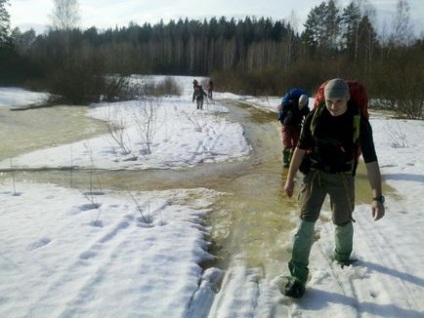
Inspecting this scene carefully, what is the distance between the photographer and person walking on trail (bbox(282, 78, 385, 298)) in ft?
11.1

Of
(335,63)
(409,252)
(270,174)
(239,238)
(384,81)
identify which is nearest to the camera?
(409,252)

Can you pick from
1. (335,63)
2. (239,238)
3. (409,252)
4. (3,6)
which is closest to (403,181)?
(409,252)

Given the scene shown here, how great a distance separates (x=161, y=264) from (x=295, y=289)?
1368 millimetres

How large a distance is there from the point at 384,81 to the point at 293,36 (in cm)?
3514

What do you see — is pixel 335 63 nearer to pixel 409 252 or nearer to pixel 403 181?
pixel 403 181

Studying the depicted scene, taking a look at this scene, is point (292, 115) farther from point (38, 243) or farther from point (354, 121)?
point (38, 243)

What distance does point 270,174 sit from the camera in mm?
8367

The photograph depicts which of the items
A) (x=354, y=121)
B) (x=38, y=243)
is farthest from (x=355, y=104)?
(x=38, y=243)

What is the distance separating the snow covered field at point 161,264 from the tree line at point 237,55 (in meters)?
15.7

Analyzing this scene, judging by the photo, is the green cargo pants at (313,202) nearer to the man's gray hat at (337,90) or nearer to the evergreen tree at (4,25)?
the man's gray hat at (337,90)

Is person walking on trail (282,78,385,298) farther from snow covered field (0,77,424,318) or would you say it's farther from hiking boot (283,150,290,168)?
hiking boot (283,150,290,168)

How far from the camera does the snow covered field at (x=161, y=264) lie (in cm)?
338

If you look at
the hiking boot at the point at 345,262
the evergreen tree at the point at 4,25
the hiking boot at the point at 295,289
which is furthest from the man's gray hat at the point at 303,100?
the evergreen tree at the point at 4,25

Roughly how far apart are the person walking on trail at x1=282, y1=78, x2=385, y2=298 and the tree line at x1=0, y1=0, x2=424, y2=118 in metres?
16.8
